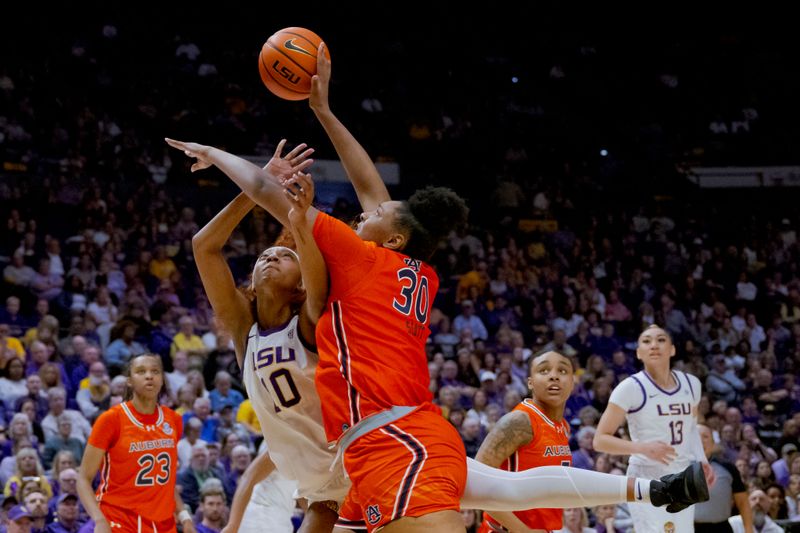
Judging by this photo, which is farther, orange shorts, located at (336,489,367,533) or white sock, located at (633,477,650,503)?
orange shorts, located at (336,489,367,533)

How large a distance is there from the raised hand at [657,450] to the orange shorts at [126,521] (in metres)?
2.85

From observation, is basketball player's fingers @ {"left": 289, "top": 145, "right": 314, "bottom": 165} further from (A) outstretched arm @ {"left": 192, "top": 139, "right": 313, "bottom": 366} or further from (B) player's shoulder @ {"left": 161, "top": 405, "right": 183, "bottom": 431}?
(B) player's shoulder @ {"left": 161, "top": 405, "right": 183, "bottom": 431}

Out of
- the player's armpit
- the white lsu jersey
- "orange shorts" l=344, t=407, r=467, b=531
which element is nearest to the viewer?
"orange shorts" l=344, t=407, r=467, b=531

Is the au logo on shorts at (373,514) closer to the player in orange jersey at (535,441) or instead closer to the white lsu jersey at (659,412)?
the player in orange jersey at (535,441)

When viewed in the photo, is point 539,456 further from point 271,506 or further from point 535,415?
point 271,506

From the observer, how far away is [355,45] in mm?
19266

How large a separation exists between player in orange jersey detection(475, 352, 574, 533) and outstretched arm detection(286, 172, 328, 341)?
139cm

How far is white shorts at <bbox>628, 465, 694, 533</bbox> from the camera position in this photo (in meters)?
6.61

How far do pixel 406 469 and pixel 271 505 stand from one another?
2.79m

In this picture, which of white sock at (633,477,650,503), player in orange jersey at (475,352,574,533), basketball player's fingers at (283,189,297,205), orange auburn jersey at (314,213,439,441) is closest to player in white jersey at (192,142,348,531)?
orange auburn jersey at (314,213,439,441)

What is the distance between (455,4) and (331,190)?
6644mm

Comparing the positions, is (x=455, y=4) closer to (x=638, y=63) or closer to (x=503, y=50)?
(x=503, y=50)

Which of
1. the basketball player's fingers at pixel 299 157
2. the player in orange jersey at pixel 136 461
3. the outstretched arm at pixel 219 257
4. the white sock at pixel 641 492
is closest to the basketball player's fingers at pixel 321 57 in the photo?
the outstretched arm at pixel 219 257

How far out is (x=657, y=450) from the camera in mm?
6238
